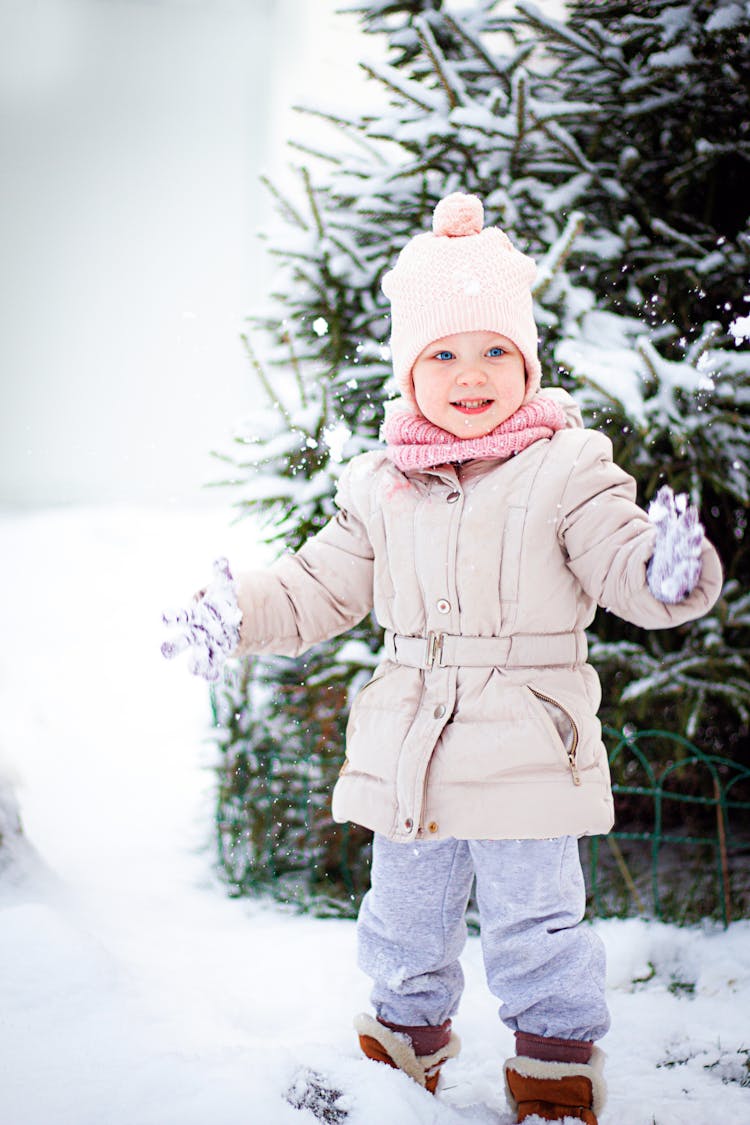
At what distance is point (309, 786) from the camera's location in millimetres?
2738

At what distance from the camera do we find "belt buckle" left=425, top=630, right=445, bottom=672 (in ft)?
5.02

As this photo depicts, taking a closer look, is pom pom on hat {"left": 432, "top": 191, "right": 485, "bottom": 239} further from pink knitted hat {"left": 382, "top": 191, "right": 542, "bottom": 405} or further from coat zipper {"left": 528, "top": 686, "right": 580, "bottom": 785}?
coat zipper {"left": 528, "top": 686, "right": 580, "bottom": 785}

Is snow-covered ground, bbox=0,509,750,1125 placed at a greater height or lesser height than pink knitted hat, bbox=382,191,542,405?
lesser

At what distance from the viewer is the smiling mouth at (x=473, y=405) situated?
1.55 metres

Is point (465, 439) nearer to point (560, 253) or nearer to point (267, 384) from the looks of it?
point (560, 253)

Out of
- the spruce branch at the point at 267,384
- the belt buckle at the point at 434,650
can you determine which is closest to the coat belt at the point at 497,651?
the belt buckle at the point at 434,650

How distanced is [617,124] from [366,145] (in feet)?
2.41

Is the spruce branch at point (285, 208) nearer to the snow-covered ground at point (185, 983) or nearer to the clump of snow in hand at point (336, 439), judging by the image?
the clump of snow in hand at point (336, 439)

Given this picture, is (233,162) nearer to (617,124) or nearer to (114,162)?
(114,162)

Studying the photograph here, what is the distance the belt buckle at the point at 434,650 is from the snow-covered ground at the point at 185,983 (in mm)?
706

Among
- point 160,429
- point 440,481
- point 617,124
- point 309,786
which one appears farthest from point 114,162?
point 440,481

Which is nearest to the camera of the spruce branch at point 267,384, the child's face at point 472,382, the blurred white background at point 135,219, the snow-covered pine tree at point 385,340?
the child's face at point 472,382

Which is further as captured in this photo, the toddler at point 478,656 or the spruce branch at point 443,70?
the spruce branch at point 443,70

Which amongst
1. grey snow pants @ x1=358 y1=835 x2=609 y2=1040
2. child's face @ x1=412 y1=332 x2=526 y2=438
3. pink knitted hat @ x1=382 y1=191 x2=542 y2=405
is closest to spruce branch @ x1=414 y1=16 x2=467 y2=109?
pink knitted hat @ x1=382 y1=191 x2=542 y2=405
